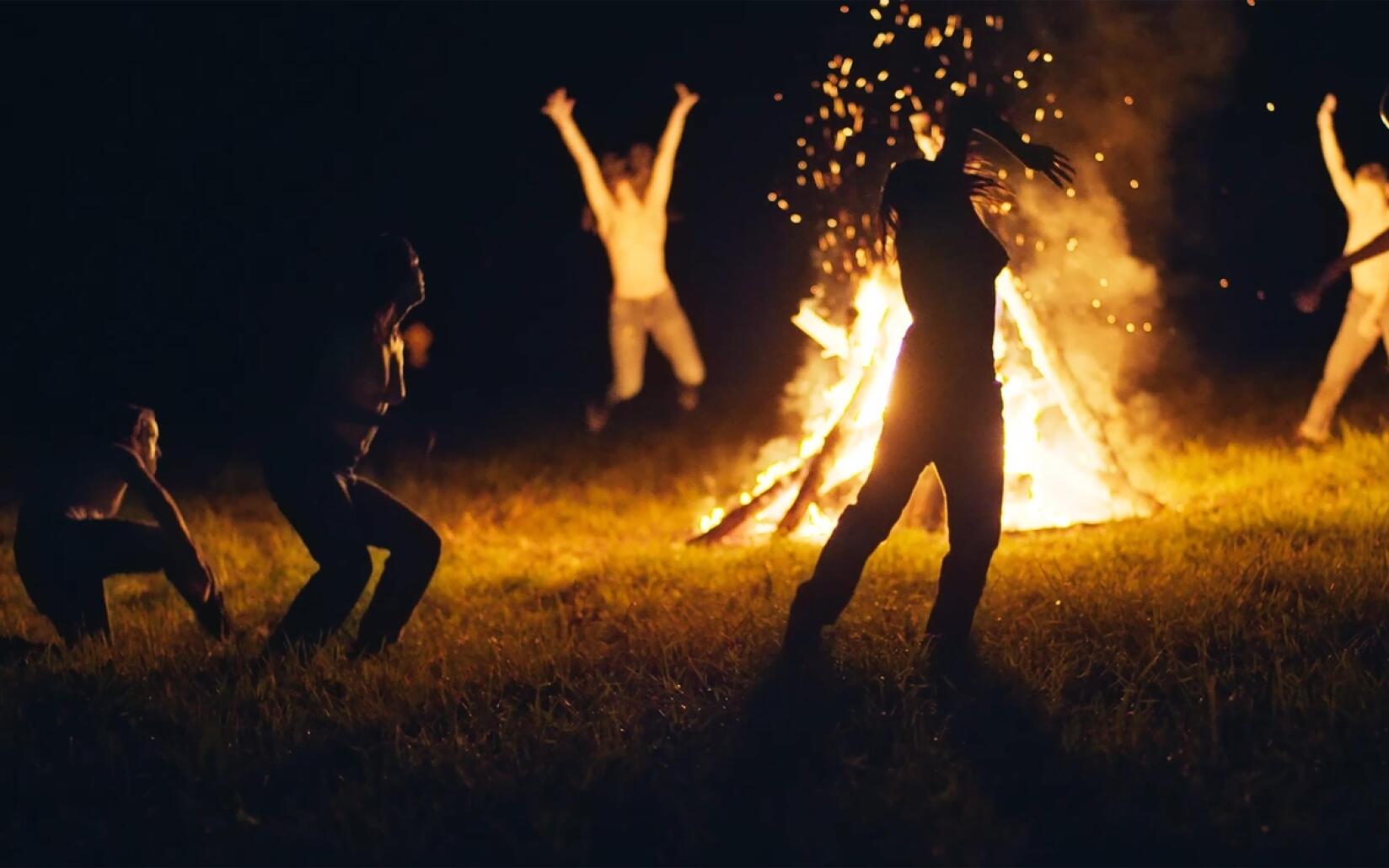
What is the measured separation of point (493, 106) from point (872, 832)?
1304 centimetres

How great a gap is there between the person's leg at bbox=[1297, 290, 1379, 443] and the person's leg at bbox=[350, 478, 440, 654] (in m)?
7.06

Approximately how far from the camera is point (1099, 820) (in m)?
4.02

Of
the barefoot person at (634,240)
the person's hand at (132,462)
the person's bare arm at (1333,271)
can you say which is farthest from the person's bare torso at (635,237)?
the person's hand at (132,462)

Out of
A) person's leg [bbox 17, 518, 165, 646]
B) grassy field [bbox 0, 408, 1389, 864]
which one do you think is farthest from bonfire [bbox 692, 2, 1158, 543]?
person's leg [bbox 17, 518, 165, 646]

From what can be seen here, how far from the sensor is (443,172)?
1580 cm

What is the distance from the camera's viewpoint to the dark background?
14.8 m

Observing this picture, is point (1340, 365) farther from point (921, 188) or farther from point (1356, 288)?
point (921, 188)

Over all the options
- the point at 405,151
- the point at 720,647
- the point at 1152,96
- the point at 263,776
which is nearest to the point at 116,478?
the point at 263,776

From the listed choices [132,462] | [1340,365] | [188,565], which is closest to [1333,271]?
[1340,365]

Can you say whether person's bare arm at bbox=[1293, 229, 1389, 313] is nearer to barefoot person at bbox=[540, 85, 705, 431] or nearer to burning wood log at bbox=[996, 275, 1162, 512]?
burning wood log at bbox=[996, 275, 1162, 512]

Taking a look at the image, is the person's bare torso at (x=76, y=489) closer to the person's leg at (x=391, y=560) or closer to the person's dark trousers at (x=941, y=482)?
the person's leg at (x=391, y=560)

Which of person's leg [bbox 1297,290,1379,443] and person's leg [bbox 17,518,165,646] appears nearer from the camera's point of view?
person's leg [bbox 17,518,165,646]

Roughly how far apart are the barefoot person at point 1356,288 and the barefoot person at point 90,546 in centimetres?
751

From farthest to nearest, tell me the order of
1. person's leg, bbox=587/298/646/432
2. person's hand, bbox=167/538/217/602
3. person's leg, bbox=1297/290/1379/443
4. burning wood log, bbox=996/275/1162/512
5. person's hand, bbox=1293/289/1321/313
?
person's leg, bbox=587/298/646/432
person's leg, bbox=1297/290/1379/443
burning wood log, bbox=996/275/1162/512
person's hand, bbox=1293/289/1321/313
person's hand, bbox=167/538/217/602
